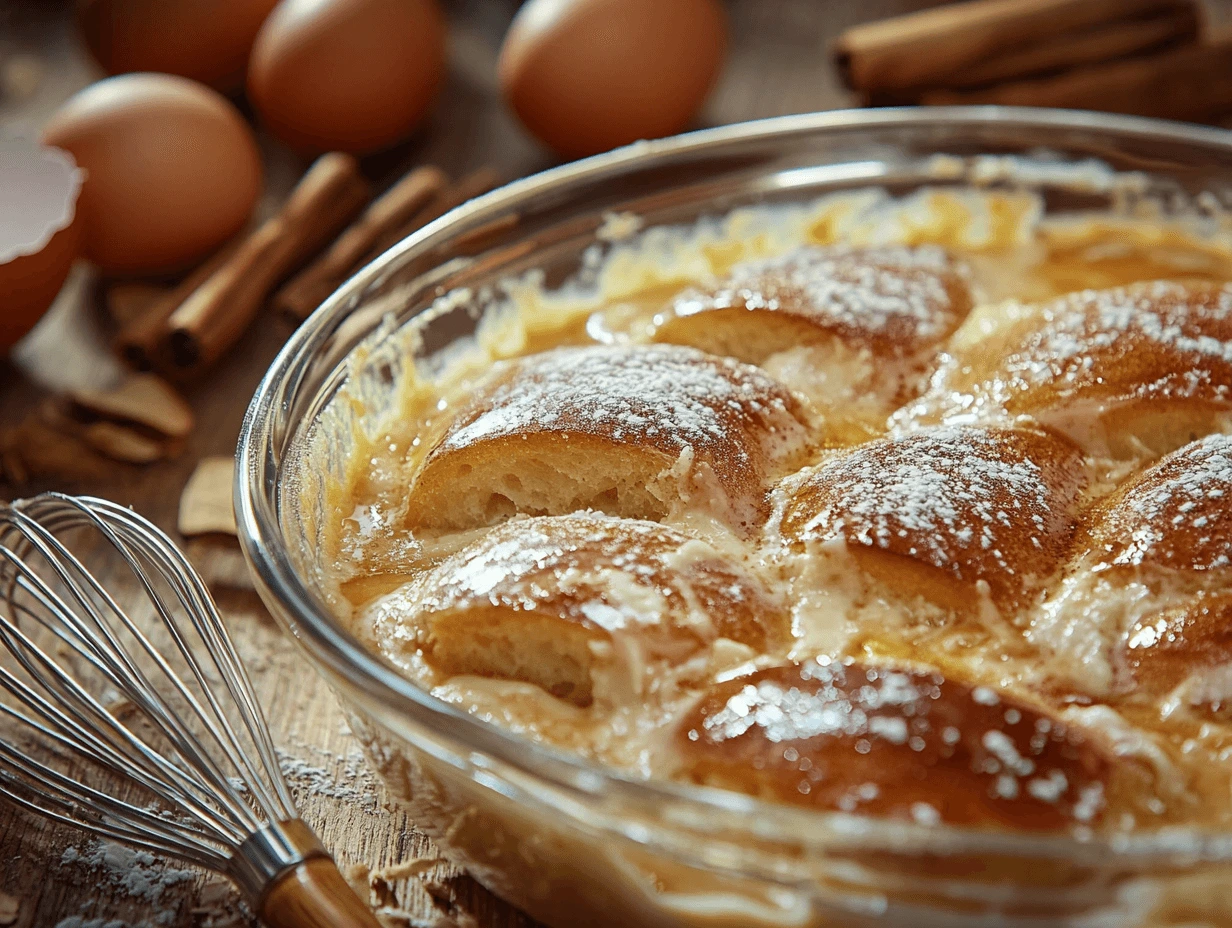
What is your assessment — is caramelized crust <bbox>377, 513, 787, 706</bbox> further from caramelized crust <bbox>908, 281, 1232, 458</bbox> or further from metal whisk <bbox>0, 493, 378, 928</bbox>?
caramelized crust <bbox>908, 281, 1232, 458</bbox>

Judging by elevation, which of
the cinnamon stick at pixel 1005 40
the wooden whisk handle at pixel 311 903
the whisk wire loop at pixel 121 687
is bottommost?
the wooden whisk handle at pixel 311 903

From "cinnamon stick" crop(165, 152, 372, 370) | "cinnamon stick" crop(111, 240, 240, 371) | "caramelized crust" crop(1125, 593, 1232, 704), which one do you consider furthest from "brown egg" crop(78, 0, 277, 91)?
"caramelized crust" crop(1125, 593, 1232, 704)

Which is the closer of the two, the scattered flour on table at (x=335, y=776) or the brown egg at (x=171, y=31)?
the scattered flour on table at (x=335, y=776)

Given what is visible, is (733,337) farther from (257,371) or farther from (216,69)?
(216,69)

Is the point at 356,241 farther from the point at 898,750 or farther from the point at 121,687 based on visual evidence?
the point at 898,750

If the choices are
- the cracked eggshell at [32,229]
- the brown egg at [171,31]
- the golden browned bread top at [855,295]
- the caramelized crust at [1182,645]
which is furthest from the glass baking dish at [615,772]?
the brown egg at [171,31]

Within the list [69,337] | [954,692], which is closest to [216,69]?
[69,337]

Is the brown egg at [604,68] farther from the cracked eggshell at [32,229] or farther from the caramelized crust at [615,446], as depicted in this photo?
the caramelized crust at [615,446]
